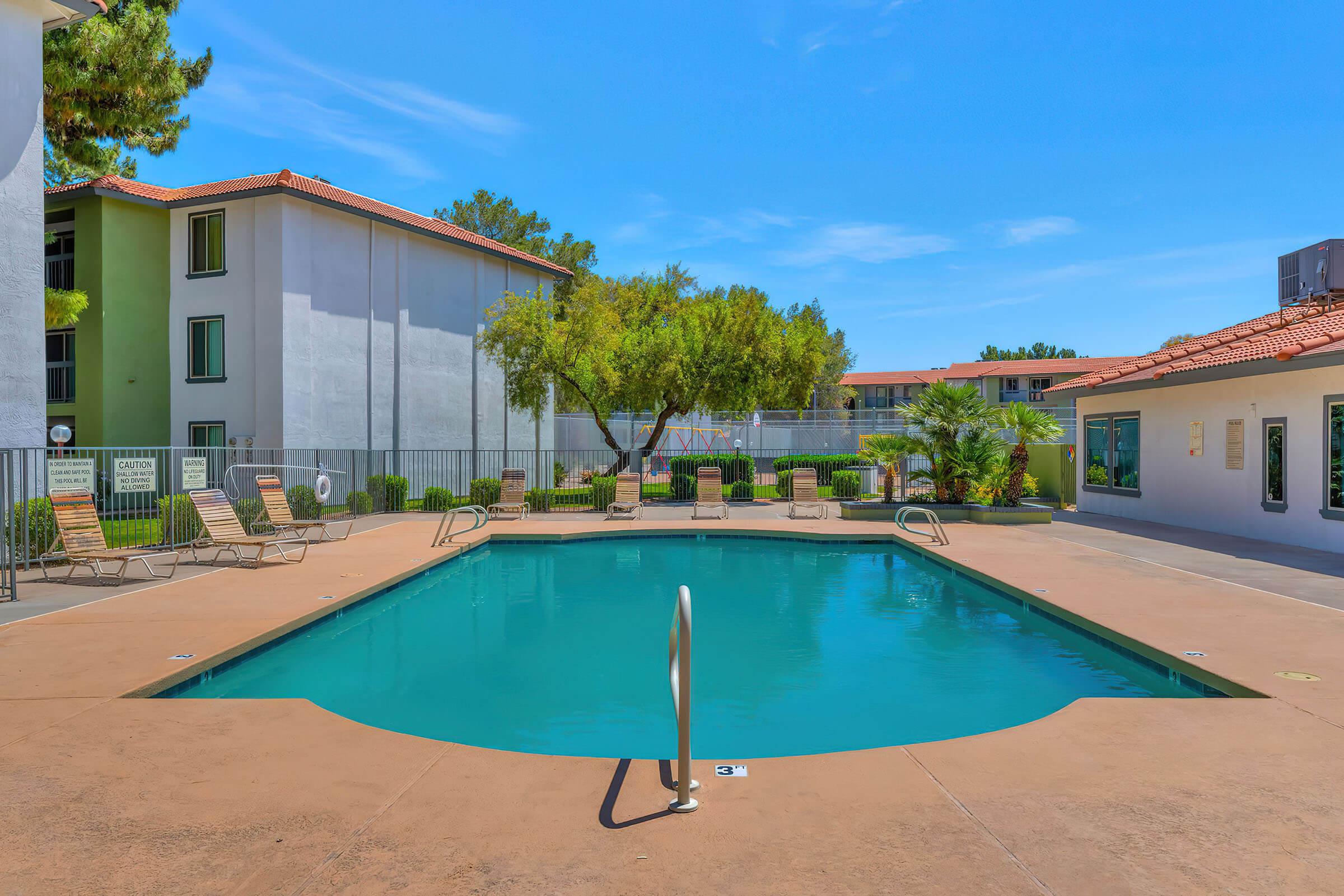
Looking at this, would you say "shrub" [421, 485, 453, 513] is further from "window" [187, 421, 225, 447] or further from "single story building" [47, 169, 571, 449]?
"window" [187, 421, 225, 447]

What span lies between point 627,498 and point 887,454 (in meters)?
6.18

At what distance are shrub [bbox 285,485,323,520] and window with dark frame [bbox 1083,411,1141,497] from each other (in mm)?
17680

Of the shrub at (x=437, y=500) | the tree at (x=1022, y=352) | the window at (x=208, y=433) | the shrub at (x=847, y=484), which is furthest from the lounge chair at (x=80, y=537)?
the tree at (x=1022, y=352)

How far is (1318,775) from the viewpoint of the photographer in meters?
4.04

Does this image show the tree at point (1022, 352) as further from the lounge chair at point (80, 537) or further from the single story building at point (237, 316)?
the lounge chair at point (80, 537)

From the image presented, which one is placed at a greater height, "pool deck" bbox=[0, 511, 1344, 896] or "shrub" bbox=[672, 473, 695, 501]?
"shrub" bbox=[672, 473, 695, 501]

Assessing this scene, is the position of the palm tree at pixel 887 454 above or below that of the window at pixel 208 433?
below

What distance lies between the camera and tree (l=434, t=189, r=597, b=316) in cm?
4472

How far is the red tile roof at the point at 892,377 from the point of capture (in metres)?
68.9

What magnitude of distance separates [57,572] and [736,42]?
57.8 feet

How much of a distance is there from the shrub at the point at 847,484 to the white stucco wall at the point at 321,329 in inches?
482

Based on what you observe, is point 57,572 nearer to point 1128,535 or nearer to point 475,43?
point 475,43

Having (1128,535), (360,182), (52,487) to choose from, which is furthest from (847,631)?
(360,182)

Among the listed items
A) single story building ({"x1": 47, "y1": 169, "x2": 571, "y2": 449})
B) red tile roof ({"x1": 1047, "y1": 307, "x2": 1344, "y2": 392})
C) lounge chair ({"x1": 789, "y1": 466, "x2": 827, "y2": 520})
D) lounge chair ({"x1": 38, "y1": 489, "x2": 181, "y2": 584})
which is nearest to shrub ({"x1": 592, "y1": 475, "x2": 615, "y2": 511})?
lounge chair ({"x1": 789, "y1": 466, "x2": 827, "y2": 520})
